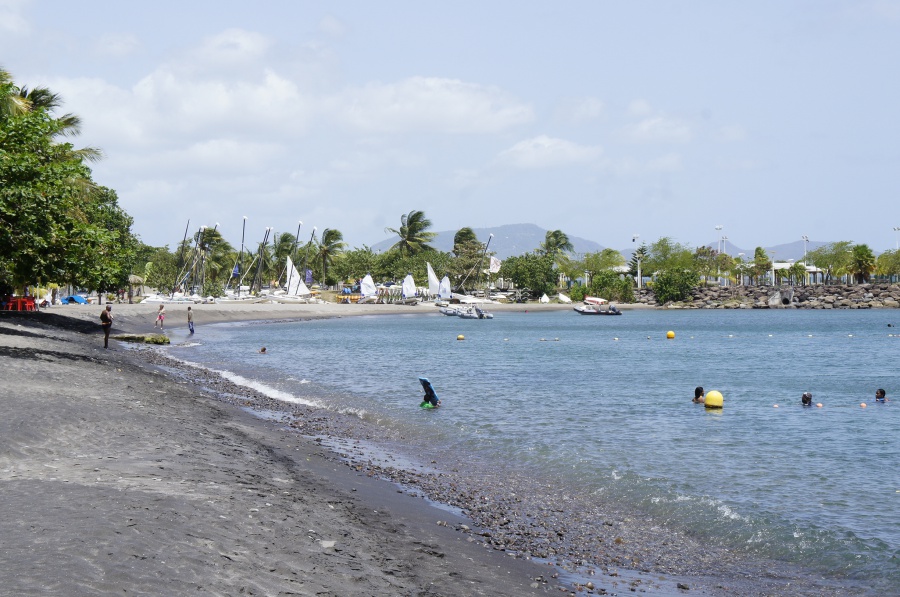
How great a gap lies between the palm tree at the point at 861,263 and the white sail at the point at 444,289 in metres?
95.6

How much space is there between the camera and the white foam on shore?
27.8m

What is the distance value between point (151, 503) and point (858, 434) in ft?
67.7

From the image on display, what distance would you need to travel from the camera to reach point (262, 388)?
31.4 meters

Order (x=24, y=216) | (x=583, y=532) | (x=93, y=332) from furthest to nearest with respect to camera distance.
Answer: (x=93, y=332), (x=24, y=216), (x=583, y=532)

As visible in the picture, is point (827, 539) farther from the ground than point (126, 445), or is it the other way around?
point (126, 445)

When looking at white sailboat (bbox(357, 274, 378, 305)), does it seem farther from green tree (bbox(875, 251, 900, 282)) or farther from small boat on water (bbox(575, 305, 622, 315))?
green tree (bbox(875, 251, 900, 282))

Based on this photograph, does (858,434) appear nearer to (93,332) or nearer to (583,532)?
(583,532)

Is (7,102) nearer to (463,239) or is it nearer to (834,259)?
(463,239)

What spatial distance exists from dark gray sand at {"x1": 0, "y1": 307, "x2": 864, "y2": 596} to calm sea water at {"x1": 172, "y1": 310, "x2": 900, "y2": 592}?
5.60 feet

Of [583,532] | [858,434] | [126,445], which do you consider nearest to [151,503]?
[126,445]

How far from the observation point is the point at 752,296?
175250 mm

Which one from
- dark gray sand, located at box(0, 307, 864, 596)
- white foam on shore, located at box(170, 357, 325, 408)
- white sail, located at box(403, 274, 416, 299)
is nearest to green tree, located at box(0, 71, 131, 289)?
white foam on shore, located at box(170, 357, 325, 408)

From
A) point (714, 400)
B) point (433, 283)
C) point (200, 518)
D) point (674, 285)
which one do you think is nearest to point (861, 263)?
point (674, 285)

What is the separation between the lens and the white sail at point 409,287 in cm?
14426
